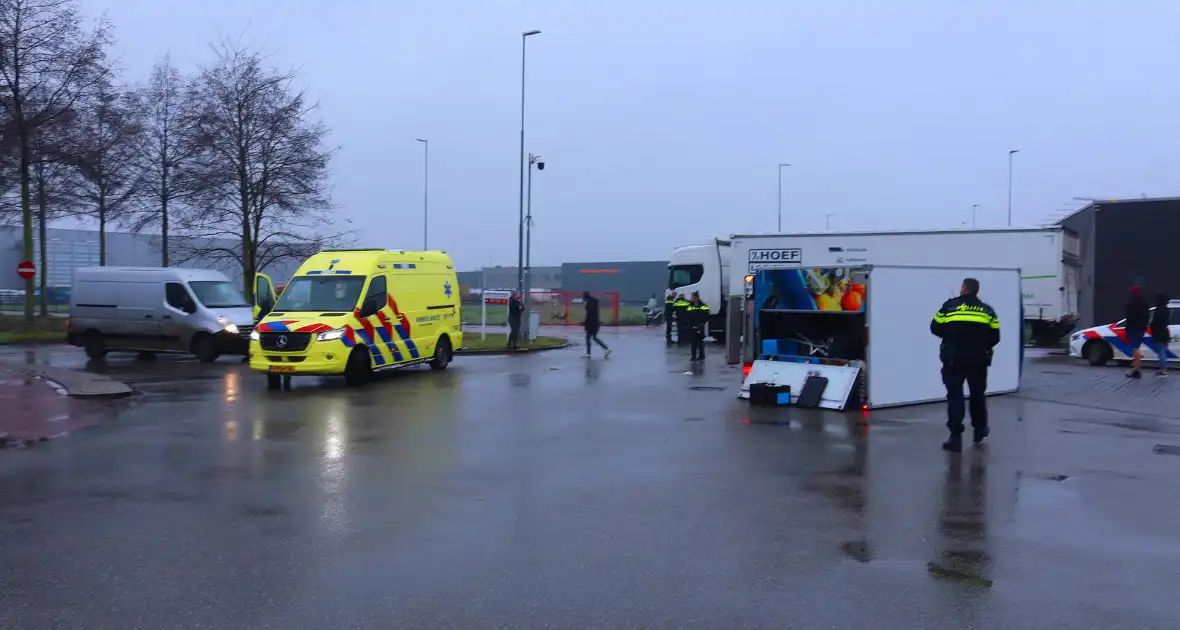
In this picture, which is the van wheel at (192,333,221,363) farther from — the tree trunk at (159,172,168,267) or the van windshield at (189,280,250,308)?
the tree trunk at (159,172,168,267)

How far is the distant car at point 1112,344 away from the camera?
66.4 ft

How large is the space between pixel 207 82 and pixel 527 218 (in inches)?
430

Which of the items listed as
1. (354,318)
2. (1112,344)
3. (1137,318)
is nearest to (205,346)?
(354,318)

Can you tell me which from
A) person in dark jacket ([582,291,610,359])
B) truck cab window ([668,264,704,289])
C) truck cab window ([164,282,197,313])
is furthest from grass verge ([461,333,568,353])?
truck cab window ([164,282,197,313])

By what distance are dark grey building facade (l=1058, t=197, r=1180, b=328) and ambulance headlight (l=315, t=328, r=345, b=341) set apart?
2326 cm

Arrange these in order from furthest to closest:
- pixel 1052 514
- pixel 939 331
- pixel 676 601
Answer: pixel 939 331, pixel 1052 514, pixel 676 601

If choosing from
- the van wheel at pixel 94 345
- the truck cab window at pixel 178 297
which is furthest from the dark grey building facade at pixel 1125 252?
the van wheel at pixel 94 345

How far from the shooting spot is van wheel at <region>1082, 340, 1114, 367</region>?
2147cm

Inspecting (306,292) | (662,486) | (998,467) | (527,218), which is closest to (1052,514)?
(998,467)

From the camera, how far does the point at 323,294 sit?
57.9 ft

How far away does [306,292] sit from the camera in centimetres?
1775

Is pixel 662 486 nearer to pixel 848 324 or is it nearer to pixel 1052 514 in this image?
pixel 1052 514

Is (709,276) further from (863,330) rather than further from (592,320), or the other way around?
(863,330)

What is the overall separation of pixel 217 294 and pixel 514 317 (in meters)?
7.57
